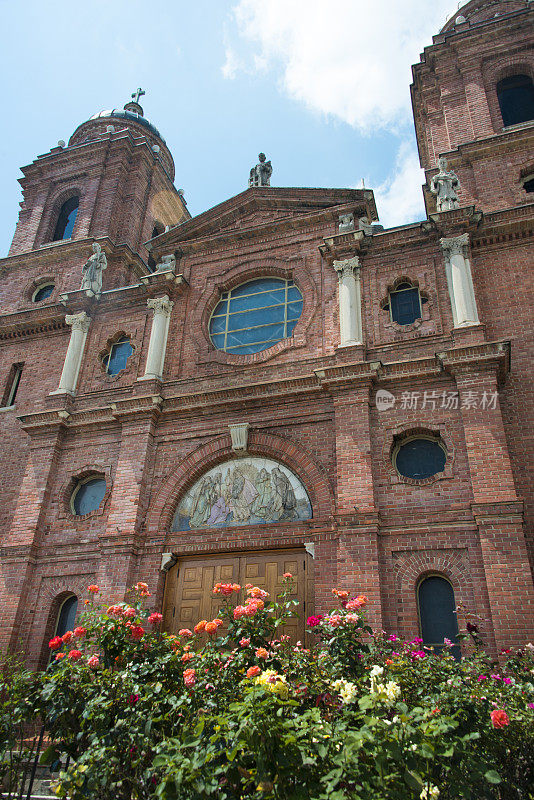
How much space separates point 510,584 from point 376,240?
863 centimetres

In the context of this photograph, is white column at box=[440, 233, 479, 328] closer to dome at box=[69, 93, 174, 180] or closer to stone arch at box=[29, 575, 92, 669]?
stone arch at box=[29, 575, 92, 669]

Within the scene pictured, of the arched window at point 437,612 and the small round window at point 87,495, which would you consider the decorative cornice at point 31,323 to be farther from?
the arched window at point 437,612

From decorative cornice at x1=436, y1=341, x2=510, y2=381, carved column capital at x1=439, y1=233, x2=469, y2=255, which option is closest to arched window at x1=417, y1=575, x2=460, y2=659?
decorative cornice at x1=436, y1=341, x2=510, y2=381

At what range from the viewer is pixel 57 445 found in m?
15.5

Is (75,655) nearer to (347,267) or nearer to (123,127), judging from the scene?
(347,267)

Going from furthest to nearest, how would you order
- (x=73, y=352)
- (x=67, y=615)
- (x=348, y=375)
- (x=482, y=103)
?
1. (x=482, y=103)
2. (x=73, y=352)
3. (x=67, y=615)
4. (x=348, y=375)

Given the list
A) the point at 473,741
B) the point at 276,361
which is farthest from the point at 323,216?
the point at 473,741

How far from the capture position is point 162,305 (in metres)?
16.6

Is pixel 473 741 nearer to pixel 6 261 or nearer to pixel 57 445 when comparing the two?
pixel 57 445

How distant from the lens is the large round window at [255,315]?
1545 centimetres

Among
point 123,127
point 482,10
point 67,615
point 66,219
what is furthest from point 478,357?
point 123,127

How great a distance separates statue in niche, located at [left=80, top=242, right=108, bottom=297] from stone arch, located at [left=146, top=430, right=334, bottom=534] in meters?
6.88

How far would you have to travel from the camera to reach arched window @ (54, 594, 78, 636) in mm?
13550

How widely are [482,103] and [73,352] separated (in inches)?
547
